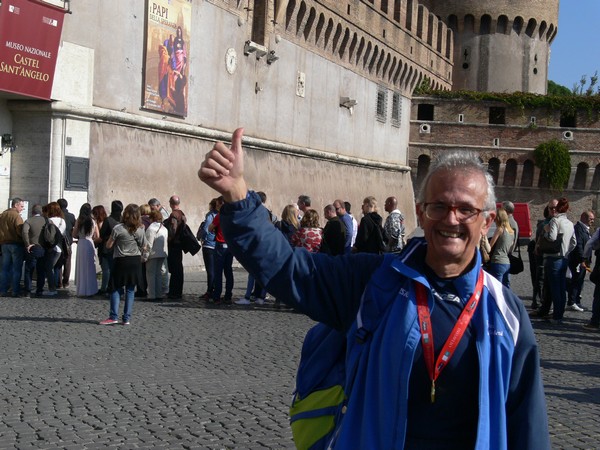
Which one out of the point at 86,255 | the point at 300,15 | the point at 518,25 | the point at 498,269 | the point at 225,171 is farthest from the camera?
the point at 518,25

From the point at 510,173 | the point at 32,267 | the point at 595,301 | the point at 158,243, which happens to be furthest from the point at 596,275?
the point at 510,173

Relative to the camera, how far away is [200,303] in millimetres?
12266

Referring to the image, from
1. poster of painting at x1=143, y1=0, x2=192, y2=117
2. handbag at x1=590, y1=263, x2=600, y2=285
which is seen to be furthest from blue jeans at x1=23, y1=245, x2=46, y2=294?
handbag at x1=590, y1=263, x2=600, y2=285

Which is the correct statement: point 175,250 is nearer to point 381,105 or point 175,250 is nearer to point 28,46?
point 28,46

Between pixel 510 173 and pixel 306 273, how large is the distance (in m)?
38.5

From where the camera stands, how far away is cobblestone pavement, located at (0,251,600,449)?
5.25 meters

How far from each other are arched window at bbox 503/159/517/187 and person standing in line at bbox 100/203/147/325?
102 ft

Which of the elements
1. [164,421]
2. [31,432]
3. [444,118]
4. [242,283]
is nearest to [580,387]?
[164,421]

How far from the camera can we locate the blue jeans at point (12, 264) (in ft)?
40.4

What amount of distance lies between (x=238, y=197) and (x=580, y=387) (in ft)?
18.7

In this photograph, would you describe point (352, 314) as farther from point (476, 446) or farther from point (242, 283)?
point (242, 283)

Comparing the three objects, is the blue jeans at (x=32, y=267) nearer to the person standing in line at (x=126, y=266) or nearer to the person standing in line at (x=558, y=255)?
the person standing in line at (x=126, y=266)

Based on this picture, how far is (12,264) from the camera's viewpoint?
40.8 ft

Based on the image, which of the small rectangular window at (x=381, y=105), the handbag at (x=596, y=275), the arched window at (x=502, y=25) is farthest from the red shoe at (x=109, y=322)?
the arched window at (x=502, y=25)
